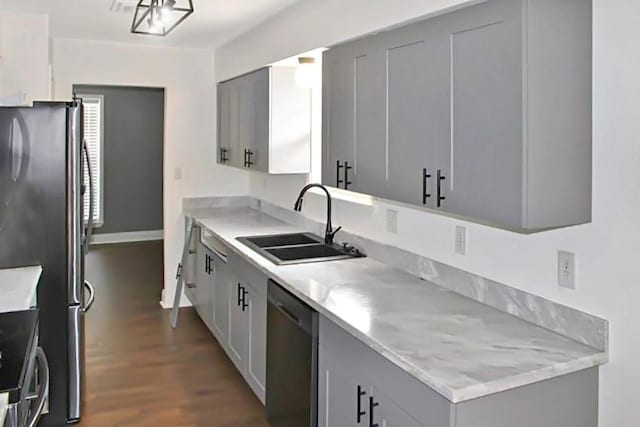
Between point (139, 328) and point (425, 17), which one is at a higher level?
point (425, 17)

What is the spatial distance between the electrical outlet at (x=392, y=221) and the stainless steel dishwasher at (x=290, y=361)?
0.68m

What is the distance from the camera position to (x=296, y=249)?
362 centimetres

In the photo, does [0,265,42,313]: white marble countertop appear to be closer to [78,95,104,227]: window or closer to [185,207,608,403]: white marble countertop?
[185,207,608,403]: white marble countertop

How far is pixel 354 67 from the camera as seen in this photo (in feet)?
8.84

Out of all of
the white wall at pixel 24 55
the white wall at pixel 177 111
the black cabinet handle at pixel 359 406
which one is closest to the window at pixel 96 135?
the white wall at pixel 177 111

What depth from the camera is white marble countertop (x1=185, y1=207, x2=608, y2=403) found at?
1.70m

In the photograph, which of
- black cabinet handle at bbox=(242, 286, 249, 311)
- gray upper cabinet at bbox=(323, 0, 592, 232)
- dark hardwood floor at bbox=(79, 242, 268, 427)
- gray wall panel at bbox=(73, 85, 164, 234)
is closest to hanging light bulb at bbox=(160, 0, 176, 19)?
gray upper cabinet at bbox=(323, 0, 592, 232)

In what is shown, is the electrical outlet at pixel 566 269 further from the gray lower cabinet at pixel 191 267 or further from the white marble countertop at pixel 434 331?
the gray lower cabinet at pixel 191 267

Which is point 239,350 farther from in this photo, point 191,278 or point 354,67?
point 354,67

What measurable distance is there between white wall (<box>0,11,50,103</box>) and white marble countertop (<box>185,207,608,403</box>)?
6.79 ft

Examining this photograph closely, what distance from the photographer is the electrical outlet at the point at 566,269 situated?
1974 millimetres

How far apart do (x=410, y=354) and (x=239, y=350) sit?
2053 mm

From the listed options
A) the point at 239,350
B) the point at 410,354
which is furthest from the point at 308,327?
the point at 239,350

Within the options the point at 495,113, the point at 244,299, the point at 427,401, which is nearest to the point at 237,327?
the point at 244,299
